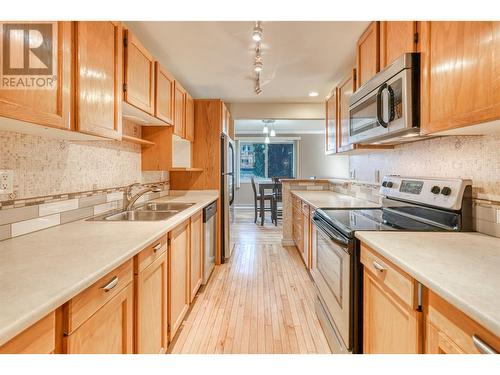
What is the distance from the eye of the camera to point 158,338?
1.58 m

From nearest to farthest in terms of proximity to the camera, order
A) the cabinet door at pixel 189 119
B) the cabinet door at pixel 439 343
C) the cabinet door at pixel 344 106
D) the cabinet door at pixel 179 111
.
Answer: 1. the cabinet door at pixel 439 343
2. the cabinet door at pixel 344 106
3. the cabinet door at pixel 179 111
4. the cabinet door at pixel 189 119

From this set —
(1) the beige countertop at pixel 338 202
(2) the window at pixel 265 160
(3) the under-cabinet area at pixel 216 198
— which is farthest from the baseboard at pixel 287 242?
(2) the window at pixel 265 160

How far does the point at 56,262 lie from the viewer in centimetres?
97

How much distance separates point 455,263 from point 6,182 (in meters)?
1.84

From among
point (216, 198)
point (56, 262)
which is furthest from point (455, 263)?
point (216, 198)

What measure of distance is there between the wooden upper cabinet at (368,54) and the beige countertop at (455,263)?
1.23 m

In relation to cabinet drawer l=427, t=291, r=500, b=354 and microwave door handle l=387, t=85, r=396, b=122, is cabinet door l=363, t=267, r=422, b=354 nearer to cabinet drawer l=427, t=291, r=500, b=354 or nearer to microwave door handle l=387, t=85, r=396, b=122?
cabinet drawer l=427, t=291, r=500, b=354

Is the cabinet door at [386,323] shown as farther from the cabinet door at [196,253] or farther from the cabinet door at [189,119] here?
the cabinet door at [189,119]

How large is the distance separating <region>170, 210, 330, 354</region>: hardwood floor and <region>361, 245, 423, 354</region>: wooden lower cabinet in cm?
69

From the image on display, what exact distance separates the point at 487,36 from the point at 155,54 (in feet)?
8.34

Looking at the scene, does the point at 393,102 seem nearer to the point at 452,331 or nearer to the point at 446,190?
the point at 446,190

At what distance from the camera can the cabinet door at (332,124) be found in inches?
119
